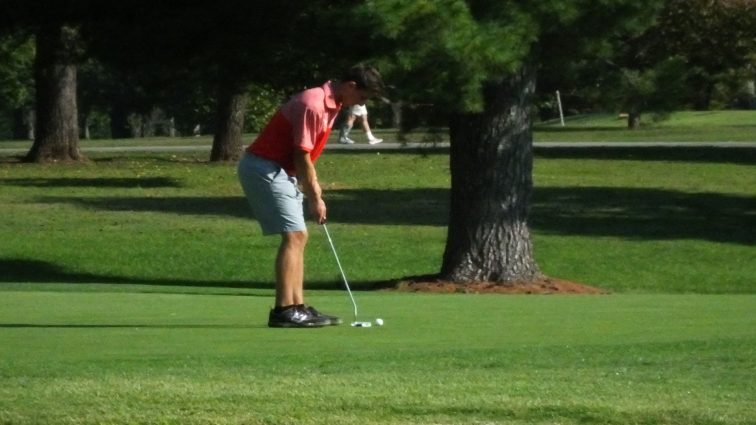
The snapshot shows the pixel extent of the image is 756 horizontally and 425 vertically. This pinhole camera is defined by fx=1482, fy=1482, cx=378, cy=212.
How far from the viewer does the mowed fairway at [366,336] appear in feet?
23.2

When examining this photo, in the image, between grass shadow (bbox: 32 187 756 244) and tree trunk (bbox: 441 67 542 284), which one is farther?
grass shadow (bbox: 32 187 756 244)

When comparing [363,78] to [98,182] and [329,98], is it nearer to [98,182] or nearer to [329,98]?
[329,98]

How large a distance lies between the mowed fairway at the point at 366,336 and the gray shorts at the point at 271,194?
724mm

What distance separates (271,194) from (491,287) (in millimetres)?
7010

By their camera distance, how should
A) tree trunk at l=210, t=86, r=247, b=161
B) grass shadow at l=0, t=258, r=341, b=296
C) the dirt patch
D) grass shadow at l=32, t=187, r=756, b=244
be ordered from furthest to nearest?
tree trunk at l=210, t=86, r=247, b=161, grass shadow at l=32, t=187, r=756, b=244, grass shadow at l=0, t=258, r=341, b=296, the dirt patch

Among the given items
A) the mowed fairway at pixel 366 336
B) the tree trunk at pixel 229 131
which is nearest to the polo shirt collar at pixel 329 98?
the mowed fairway at pixel 366 336

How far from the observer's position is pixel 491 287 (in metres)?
16.4

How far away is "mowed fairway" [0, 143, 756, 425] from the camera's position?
23.2 ft

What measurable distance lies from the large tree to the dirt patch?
12cm

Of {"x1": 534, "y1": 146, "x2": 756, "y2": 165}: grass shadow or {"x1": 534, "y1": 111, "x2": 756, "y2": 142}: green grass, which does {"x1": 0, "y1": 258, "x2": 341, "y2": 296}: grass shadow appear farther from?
{"x1": 534, "y1": 111, "x2": 756, "y2": 142}: green grass

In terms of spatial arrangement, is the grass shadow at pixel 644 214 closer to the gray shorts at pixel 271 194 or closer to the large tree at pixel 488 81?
the large tree at pixel 488 81

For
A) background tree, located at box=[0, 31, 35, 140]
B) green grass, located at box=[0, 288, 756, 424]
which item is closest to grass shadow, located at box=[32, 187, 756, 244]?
green grass, located at box=[0, 288, 756, 424]

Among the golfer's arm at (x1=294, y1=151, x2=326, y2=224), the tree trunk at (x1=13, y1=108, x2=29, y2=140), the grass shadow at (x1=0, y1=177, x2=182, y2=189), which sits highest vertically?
the golfer's arm at (x1=294, y1=151, x2=326, y2=224)

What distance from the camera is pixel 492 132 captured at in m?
16.2
